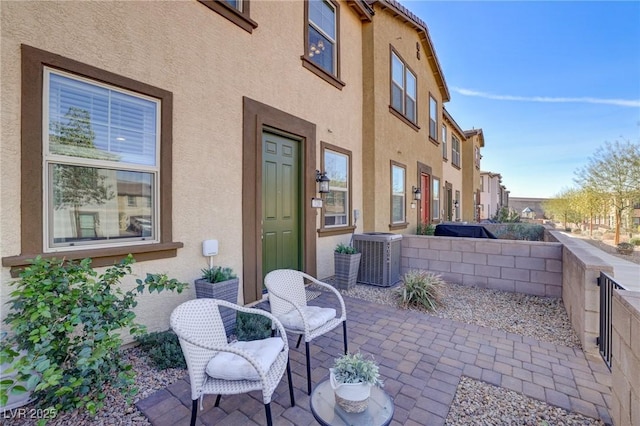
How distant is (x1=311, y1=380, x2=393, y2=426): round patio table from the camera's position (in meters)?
1.45

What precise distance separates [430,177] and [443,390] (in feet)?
29.2

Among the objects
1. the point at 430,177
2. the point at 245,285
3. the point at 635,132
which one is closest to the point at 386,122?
the point at 430,177

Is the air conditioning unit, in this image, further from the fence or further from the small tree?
the small tree

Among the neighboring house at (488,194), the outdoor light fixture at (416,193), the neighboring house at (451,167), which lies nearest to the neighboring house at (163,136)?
the outdoor light fixture at (416,193)

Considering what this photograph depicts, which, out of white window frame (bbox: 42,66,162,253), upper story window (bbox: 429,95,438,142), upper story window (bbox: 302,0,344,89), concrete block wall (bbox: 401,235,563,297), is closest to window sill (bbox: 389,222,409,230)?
concrete block wall (bbox: 401,235,563,297)

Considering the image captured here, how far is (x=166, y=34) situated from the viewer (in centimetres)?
317

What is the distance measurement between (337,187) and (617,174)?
16654 mm

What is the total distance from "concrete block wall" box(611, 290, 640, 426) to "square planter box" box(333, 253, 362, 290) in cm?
347

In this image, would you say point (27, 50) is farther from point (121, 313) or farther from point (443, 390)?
point (443, 390)

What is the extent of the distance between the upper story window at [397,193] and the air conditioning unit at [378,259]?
6.86 ft

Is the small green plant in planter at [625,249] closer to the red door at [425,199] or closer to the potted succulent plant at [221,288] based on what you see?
the red door at [425,199]

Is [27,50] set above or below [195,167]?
above

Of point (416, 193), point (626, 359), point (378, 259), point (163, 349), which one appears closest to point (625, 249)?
point (416, 193)

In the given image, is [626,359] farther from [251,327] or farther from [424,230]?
[424,230]
